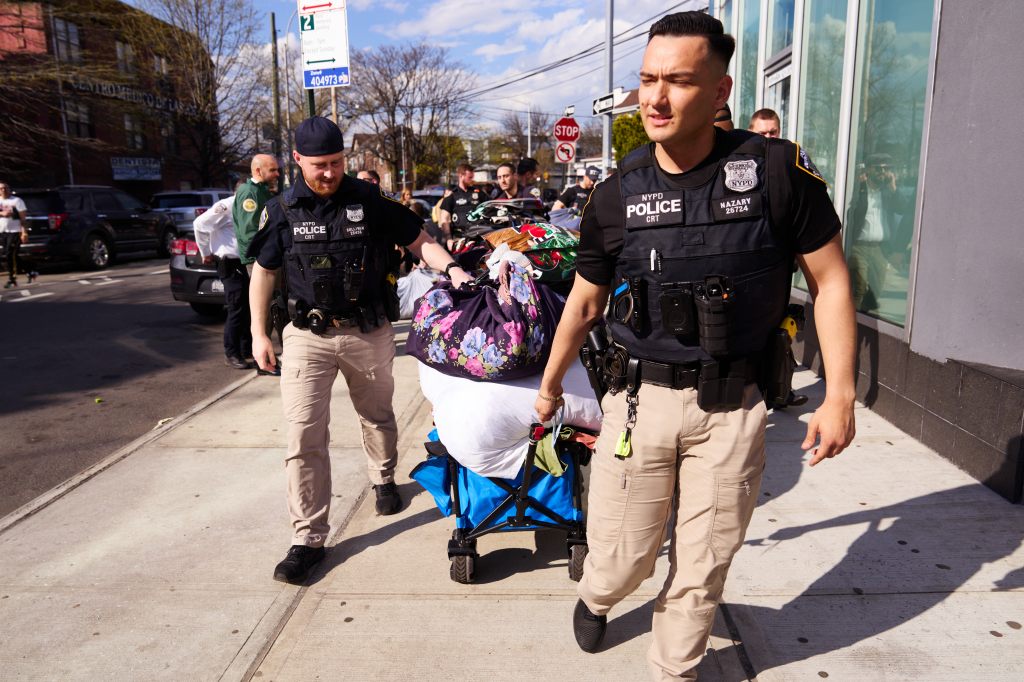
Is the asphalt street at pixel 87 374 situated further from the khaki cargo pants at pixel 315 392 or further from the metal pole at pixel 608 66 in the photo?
the metal pole at pixel 608 66

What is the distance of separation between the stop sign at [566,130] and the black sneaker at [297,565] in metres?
15.5

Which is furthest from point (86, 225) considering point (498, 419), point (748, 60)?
point (498, 419)

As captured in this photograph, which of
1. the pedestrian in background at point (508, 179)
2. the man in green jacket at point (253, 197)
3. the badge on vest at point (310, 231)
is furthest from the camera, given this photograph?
the pedestrian in background at point (508, 179)

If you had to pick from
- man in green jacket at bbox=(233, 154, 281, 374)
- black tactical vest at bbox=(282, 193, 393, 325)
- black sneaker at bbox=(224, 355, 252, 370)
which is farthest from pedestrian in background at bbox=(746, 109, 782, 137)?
black sneaker at bbox=(224, 355, 252, 370)

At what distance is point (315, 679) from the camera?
A: 2592 millimetres

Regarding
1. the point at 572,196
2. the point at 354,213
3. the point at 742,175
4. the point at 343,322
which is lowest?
the point at 343,322

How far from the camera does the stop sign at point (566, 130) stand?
697 inches

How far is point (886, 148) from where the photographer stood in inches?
217

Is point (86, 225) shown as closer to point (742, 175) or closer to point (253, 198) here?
point (253, 198)

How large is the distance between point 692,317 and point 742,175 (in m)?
0.43

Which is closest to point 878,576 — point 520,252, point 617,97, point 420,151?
point 520,252

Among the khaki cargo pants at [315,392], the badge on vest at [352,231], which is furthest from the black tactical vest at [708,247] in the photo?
the khaki cargo pants at [315,392]

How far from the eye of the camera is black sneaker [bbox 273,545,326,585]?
3244 mm

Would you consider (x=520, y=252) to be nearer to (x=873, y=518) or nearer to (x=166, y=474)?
(x=873, y=518)
